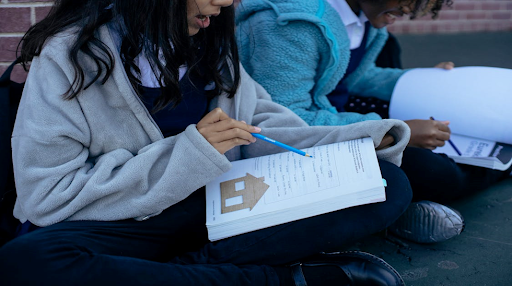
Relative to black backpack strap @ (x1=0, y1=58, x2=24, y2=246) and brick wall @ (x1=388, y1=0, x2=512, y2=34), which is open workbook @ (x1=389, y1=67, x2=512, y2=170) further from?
brick wall @ (x1=388, y1=0, x2=512, y2=34)

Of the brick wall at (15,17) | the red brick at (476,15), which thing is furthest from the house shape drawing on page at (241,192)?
the red brick at (476,15)

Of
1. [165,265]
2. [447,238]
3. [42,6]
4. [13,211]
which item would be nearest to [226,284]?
[165,265]

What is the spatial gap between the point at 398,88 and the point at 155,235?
4.16 ft

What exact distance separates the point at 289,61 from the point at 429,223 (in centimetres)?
74

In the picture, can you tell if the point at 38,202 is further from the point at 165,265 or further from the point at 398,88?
the point at 398,88

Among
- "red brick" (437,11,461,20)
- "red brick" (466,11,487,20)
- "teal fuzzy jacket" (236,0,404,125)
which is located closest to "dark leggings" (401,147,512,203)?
"teal fuzzy jacket" (236,0,404,125)

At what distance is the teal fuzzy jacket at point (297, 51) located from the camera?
1.98m

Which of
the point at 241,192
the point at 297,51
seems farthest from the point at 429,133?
the point at 241,192

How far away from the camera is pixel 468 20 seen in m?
4.56

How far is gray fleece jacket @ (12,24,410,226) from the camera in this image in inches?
56.5

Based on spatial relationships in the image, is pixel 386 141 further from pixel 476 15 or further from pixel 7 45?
pixel 476 15

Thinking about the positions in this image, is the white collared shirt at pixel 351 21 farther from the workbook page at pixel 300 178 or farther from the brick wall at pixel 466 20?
the brick wall at pixel 466 20

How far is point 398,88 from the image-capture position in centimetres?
234

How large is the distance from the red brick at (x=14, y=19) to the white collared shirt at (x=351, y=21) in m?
1.21
